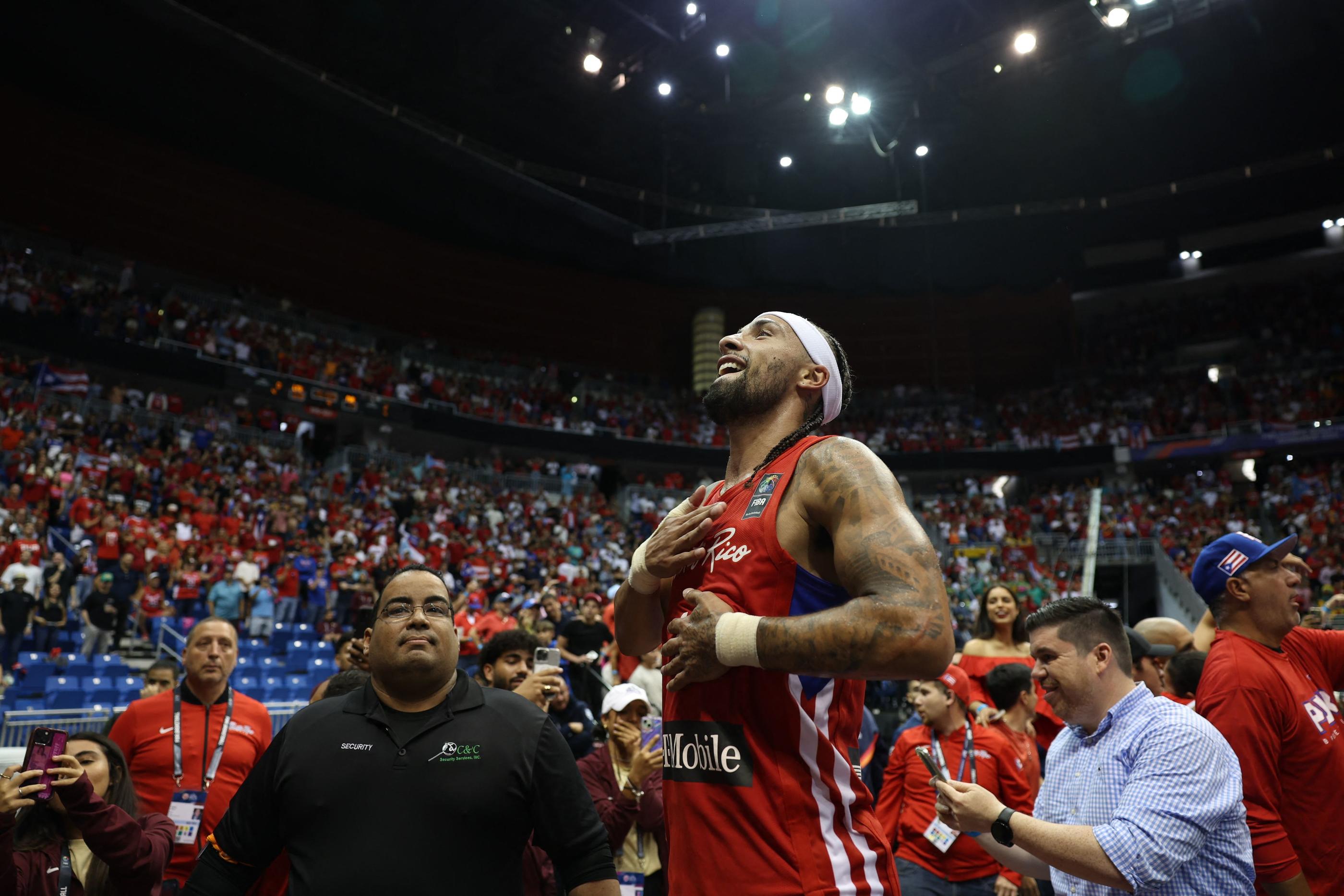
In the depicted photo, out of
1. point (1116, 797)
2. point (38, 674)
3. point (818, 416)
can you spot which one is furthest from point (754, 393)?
point (38, 674)

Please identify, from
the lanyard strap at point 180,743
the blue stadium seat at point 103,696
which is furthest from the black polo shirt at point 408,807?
the blue stadium seat at point 103,696

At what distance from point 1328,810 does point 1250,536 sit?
1.01 metres

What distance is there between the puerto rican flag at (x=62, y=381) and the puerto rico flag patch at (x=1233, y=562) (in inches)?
833

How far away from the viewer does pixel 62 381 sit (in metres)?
18.6

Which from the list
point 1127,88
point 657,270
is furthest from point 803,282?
point 1127,88

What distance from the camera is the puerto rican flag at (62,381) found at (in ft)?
59.9

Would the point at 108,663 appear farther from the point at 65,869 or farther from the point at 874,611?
the point at 874,611

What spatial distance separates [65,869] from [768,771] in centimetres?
322

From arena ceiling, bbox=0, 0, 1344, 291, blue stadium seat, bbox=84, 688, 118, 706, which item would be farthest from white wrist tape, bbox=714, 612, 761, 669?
arena ceiling, bbox=0, 0, 1344, 291

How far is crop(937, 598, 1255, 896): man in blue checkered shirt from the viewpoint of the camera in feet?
7.61

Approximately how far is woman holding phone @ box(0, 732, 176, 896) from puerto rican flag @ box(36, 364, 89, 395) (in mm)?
18058

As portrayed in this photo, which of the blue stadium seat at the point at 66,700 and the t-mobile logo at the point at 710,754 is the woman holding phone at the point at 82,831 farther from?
the blue stadium seat at the point at 66,700

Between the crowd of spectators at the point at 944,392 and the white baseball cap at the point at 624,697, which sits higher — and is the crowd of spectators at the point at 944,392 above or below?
above

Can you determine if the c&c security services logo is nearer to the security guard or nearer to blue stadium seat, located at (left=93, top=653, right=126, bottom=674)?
the security guard
